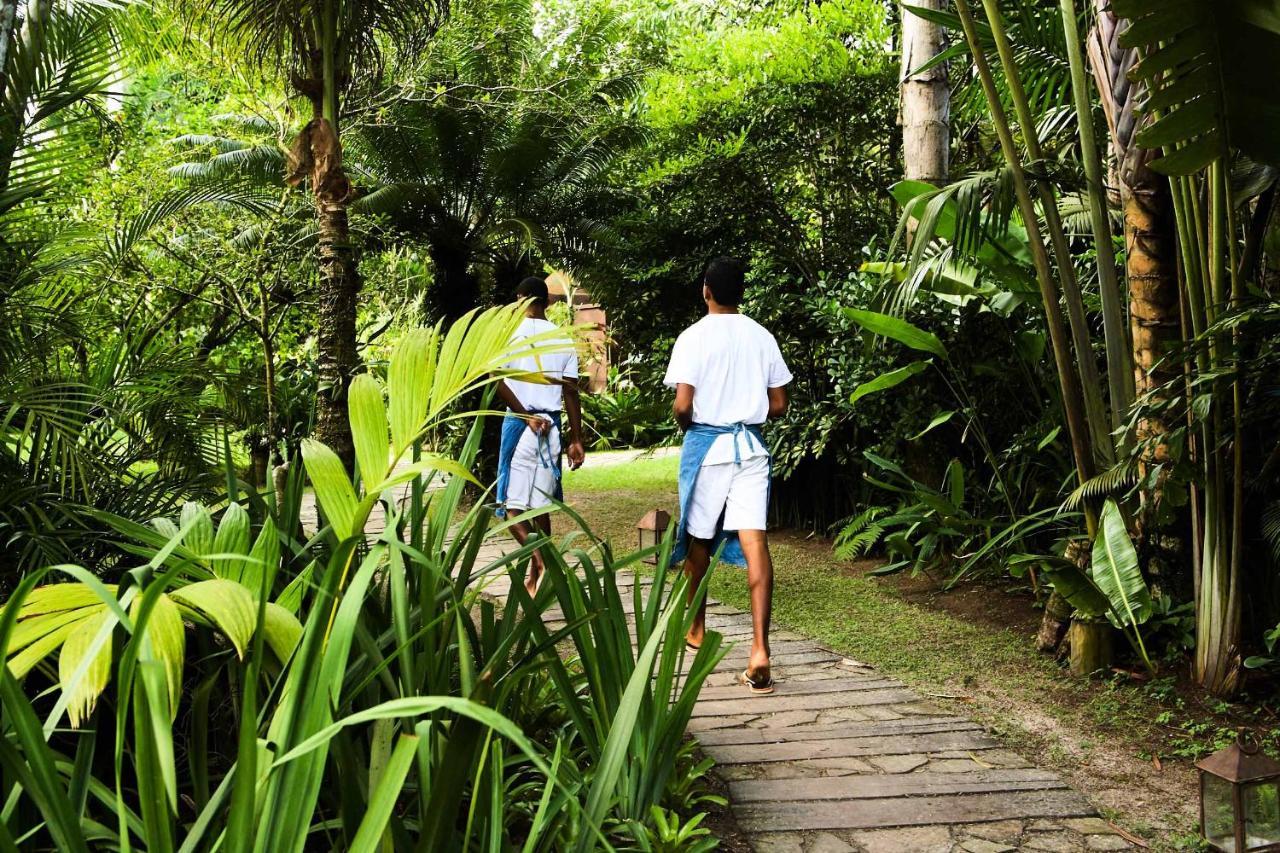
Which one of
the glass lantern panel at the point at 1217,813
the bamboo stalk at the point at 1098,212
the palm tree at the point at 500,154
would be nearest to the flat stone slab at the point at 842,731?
the glass lantern panel at the point at 1217,813

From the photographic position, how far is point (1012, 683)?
177 inches

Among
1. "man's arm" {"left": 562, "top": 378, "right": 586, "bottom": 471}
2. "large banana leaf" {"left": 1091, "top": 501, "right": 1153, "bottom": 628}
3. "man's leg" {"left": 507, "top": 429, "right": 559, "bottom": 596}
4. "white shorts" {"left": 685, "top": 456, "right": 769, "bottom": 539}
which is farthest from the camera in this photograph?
"man's leg" {"left": 507, "top": 429, "right": 559, "bottom": 596}

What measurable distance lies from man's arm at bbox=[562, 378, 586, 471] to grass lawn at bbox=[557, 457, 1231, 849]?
129cm

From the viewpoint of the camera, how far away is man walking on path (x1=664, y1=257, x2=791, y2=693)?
4652mm

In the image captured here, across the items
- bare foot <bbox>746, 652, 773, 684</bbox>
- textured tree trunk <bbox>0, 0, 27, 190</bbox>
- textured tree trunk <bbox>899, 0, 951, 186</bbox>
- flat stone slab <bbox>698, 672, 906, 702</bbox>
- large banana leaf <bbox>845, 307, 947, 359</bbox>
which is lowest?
flat stone slab <bbox>698, 672, 906, 702</bbox>

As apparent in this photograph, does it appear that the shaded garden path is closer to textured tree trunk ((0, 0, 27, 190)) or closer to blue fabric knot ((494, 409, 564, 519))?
blue fabric knot ((494, 409, 564, 519))

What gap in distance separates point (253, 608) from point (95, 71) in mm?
3395

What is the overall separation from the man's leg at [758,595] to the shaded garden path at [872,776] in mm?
121

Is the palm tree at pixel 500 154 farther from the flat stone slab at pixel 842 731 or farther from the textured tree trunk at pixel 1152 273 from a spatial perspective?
the flat stone slab at pixel 842 731

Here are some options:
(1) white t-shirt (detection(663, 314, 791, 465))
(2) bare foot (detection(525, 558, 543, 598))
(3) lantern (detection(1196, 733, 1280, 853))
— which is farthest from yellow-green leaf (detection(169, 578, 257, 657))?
(2) bare foot (detection(525, 558, 543, 598))

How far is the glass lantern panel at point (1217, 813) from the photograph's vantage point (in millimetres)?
2780

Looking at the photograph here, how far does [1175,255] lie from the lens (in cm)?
441

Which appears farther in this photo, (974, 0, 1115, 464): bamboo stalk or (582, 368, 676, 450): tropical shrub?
(582, 368, 676, 450): tropical shrub

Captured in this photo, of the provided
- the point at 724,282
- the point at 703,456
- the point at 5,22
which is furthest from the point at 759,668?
the point at 5,22
